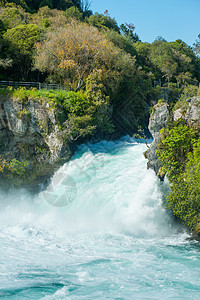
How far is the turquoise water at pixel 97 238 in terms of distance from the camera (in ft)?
29.0

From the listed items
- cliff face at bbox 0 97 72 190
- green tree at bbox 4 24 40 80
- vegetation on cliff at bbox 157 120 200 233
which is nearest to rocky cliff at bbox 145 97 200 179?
vegetation on cliff at bbox 157 120 200 233

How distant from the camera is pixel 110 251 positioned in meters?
11.6

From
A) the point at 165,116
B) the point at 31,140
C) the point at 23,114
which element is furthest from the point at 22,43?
the point at 165,116

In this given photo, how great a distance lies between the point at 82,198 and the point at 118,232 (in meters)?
3.37

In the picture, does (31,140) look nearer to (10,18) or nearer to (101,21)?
(10,18)

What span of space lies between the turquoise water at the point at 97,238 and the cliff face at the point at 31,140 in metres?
1.11

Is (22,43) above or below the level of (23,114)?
above

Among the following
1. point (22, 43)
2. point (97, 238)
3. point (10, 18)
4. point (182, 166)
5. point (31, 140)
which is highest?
point (10, 18)

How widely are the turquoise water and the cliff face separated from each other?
3.66 feet

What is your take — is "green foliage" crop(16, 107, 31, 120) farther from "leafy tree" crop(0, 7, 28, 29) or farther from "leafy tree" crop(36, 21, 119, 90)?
"leafy tree" crop(0, 7, 28, 29)

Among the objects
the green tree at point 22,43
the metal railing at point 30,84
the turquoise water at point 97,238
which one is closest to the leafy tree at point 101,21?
the green tree at point 22,43

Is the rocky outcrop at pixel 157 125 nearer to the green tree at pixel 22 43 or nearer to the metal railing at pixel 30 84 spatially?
the metal railing at pixel 30 84

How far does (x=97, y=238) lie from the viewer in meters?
13.1

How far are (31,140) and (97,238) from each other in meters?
9.49
